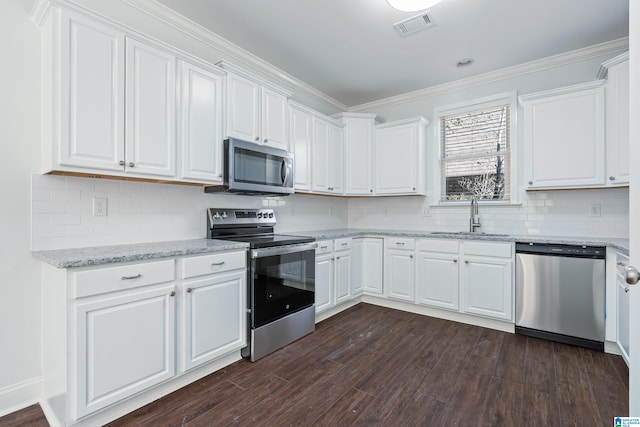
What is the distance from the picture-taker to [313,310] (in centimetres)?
310

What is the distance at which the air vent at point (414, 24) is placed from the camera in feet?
8.63

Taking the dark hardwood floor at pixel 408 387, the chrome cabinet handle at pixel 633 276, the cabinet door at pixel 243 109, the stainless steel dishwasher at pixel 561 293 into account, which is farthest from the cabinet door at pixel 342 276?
the chrome cabinet handle at pixel 633 276

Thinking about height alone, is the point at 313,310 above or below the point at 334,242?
below

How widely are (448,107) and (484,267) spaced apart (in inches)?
80.5

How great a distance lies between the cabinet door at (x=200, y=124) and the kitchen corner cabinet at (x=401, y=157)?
2284mm

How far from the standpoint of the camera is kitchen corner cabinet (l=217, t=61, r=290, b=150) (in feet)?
8.88

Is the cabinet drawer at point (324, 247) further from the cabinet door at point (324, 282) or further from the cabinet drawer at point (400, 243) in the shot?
the cabinet drawer at point (400, 243)

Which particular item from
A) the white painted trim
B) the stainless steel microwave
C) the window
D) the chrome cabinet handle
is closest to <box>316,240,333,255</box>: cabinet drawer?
the stainless steel microwave

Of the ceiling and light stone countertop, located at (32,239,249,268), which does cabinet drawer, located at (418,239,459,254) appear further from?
light stone countertop, located at (32,239,249,268)

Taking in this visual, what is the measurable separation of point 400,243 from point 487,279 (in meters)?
0.97

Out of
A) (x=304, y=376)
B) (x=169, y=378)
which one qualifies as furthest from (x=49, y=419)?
(x=304, y=376)

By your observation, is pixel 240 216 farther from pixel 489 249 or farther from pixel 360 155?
pixel 489 249

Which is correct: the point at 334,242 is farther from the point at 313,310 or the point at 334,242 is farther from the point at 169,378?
the point at 169,378

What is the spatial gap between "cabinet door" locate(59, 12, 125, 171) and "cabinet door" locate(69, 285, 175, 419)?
2.80ft
